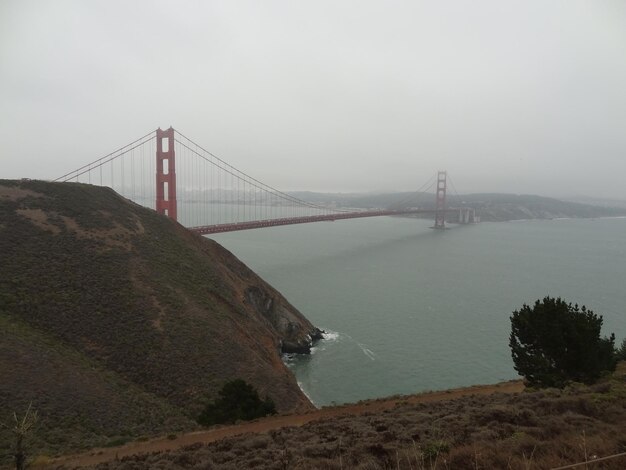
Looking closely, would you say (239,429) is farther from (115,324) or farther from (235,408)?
(115,324)

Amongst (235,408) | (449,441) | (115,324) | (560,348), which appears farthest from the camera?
(115,324)

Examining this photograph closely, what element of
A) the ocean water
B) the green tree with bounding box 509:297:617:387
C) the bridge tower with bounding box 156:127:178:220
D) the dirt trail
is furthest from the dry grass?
the bridge tower with bounding box 156:127:178:220

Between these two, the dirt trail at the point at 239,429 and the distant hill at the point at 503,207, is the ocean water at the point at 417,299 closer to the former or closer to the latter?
the dirt trail at the point at 239,429

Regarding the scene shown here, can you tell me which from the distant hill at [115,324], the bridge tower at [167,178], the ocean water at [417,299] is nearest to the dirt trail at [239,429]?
the distant hill at [115,324]

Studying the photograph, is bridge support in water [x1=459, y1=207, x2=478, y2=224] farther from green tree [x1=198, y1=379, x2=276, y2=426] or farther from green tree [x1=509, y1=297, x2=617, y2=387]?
green tree [x1=198, y1=379, x2=276, y2=426]

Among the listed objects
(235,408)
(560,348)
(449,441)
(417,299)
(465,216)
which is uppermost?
(465,216)

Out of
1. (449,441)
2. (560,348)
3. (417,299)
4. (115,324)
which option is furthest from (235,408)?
(417,299)
